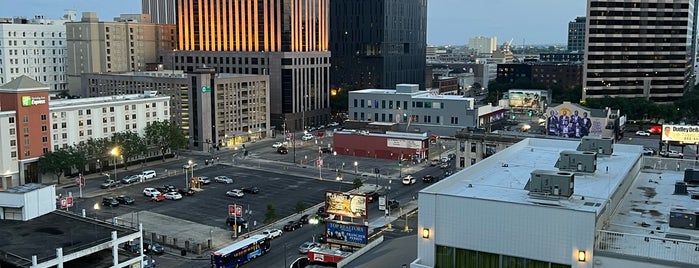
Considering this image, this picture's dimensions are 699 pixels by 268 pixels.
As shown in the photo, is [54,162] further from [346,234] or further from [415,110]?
[415,110]

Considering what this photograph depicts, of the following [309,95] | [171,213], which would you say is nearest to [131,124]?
[171,213]

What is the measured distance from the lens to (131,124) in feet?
350

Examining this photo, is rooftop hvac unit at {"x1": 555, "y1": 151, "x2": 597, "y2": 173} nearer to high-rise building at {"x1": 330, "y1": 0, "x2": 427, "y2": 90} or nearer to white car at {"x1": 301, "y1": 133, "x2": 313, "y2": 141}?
white car at {"x1": 301, "y1": 133, "x2": 313, "y2": 141}

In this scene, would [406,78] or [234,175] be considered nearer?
[234,175]

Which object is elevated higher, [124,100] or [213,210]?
[124,100]

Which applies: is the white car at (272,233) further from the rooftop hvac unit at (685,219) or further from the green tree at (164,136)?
the green tree at (164,136)

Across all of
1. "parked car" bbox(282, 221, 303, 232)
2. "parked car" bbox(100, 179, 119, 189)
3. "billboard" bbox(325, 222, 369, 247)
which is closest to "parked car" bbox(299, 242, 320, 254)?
"parked car" bbox(282, 221, 303, 232)

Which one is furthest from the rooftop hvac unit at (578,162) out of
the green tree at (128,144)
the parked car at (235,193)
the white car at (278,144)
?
the white car at (278,144)

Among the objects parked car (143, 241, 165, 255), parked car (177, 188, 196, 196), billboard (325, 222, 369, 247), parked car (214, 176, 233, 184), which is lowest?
parked car (143, 241, 165, 255)

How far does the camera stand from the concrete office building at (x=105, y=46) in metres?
163

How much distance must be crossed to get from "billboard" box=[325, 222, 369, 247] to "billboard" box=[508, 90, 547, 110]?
14507cm

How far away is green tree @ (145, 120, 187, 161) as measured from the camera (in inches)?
4178

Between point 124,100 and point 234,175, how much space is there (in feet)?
81.4

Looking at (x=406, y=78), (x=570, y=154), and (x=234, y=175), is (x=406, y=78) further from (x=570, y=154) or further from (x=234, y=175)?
(x=570, y=154)
